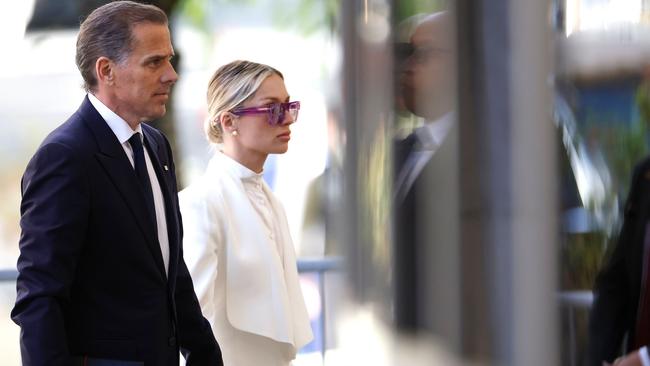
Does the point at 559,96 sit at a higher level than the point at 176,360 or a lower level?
higher

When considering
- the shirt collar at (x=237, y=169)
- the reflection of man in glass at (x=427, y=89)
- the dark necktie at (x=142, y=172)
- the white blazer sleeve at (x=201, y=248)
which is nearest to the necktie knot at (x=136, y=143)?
the dark necktie at (x=142, y=172)

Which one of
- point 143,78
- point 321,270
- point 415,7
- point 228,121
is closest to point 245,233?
point 228,121

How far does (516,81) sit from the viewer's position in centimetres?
141

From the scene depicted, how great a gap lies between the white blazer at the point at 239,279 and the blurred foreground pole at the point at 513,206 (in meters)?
2.81

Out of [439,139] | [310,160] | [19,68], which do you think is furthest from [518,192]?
[310,160]

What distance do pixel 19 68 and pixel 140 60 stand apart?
250 inches

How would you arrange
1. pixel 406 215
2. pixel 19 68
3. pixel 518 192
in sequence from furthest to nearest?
pixel 19 68, pixel 406 215, pixel 518 192

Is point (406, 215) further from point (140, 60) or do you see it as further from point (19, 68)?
point (19, 68)

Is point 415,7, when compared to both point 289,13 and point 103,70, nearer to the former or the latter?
point 103,70

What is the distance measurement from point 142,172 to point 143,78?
244 mm

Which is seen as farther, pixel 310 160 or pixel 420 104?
pixel 310 160

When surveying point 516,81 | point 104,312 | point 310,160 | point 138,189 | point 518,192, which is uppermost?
point 516,81

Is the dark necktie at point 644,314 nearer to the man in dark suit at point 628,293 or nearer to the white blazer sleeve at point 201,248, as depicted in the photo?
the man in dark suit at point 628,293

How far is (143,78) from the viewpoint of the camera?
133 inches
